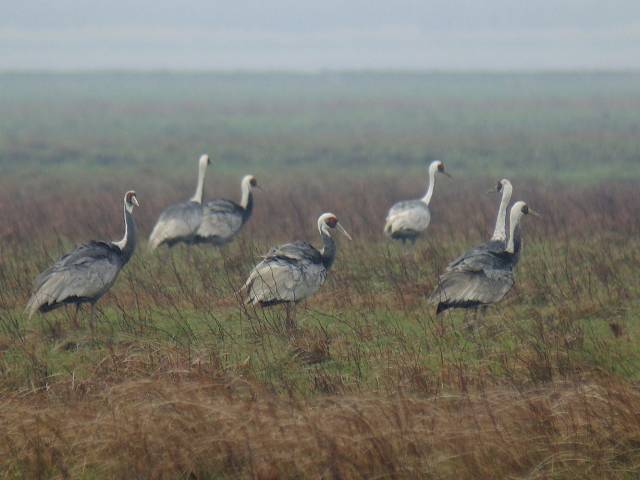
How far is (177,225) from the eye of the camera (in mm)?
15773

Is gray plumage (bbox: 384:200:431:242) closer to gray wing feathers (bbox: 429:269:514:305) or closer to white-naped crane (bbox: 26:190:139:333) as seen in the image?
gray wing feathers (bbox: 429:269:514:305)

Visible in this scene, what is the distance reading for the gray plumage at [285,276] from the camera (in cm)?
1079

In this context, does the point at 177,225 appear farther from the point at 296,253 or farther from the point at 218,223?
the point at 296,253

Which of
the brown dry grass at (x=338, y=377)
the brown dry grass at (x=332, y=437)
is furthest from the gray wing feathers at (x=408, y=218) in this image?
the brown dry grass at (x=332, y=437)

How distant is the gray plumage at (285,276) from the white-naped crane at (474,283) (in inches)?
48.2

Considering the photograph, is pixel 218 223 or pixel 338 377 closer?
pixel 338 377

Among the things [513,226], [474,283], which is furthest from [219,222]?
[474,283]

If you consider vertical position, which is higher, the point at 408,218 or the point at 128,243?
the point at 128,243

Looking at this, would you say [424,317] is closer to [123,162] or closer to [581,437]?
[581,437]

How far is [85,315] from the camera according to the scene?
11.6 m

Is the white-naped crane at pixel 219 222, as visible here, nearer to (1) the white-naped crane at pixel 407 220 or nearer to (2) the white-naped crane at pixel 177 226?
(2) the white-naped crane at pixel 177 226

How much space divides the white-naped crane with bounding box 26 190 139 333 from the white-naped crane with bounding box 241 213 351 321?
135 centimetres

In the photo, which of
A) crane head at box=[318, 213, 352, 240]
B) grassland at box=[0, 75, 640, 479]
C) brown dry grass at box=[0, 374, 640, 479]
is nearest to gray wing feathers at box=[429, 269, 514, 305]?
grassland at box=[0, 75, 640, 479]

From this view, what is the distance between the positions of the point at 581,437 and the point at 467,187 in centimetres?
2017
